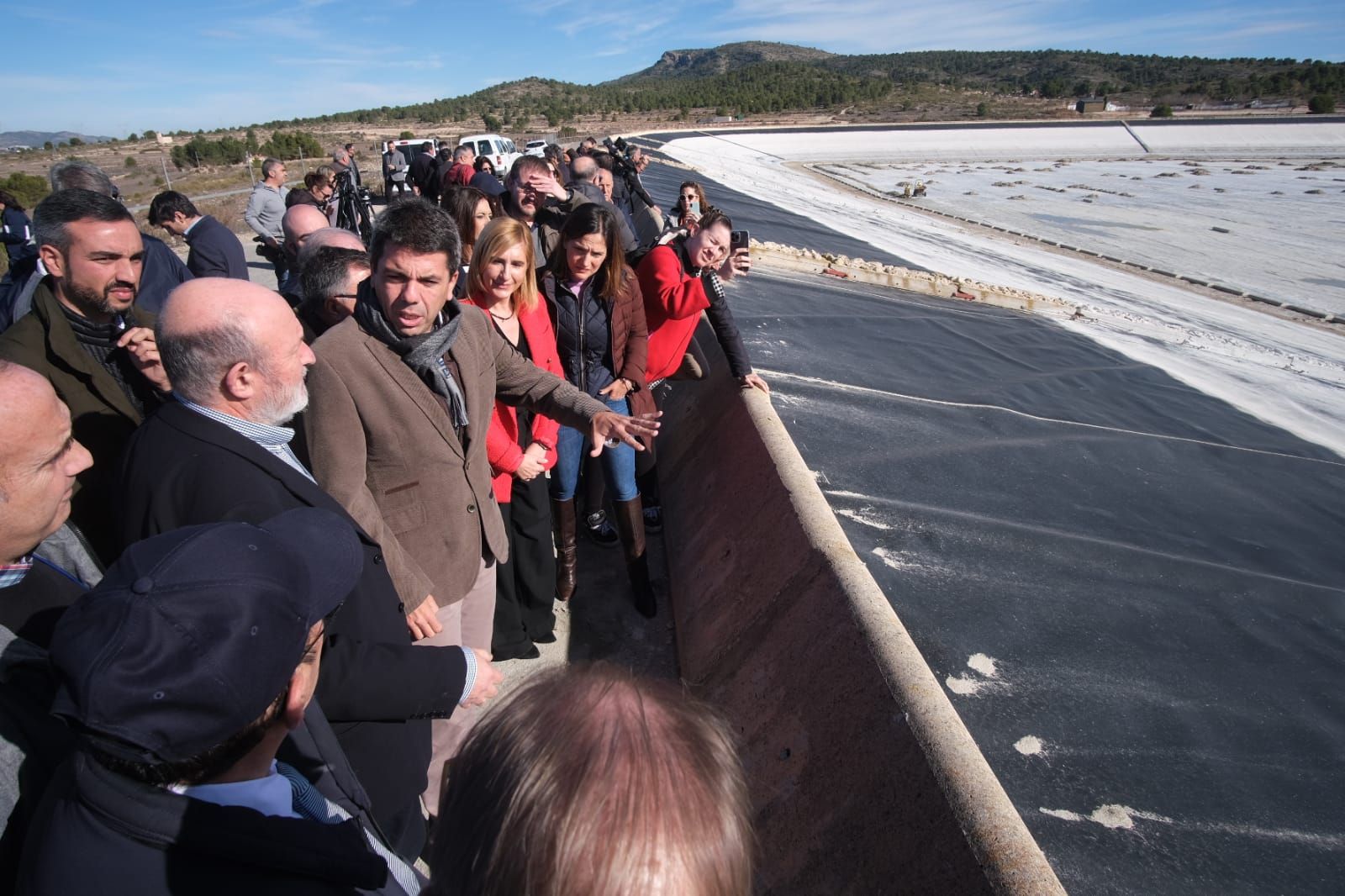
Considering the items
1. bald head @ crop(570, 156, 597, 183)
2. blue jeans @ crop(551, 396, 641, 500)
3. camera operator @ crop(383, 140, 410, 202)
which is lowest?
blue jeans @ crop(551, 396, 641, 500)

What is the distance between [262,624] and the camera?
1.00m

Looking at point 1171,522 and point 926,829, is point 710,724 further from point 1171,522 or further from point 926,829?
point 1171,522

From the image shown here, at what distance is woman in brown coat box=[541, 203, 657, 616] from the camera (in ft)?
10.1

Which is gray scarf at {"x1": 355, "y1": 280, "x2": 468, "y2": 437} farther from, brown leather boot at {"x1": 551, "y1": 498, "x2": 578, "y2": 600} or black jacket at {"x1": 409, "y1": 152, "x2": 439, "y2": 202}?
black jacket at {"x1": 409, "y1": 152, "x2": 439, "y2": 202}

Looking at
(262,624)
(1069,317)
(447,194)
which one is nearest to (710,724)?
(262,624)

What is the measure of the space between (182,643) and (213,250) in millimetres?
4749

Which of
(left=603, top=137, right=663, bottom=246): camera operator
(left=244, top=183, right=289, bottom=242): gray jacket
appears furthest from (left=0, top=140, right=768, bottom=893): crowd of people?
(left=603, top=137, right=663, bottom=246): camera operator

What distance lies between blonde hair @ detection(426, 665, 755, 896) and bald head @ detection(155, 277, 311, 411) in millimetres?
1120

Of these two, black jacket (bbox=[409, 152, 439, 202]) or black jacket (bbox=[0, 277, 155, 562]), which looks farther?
black jacket (bbox=[409, 152, 439, 202])

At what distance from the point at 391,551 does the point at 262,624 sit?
0.99 metres

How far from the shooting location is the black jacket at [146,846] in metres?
0.88

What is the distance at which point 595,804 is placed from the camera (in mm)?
799

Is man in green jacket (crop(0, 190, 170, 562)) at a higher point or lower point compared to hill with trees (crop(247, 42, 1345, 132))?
lower

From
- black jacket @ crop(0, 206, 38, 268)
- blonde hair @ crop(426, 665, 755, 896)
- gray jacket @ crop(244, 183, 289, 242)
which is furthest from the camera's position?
gray jacket @ crop(244, 183, 289, 242)
